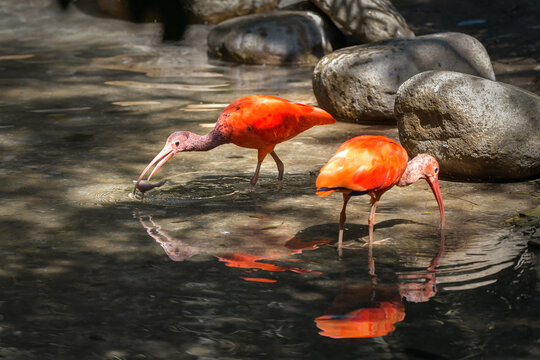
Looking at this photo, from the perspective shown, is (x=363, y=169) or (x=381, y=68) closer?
(x=363, y=169)

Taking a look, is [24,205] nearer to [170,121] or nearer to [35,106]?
[170,121]

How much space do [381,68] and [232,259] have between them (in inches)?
162

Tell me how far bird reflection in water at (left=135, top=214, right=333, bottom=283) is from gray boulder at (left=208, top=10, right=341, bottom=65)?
23.7ft

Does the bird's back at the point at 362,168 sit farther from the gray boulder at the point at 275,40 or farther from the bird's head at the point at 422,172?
the gray boulder at the point at 275,40

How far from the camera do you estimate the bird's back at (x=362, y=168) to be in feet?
15.6

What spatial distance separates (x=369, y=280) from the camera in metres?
4.56

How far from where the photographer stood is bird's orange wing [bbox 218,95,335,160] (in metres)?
6.21

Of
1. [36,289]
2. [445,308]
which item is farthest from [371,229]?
[36,289]

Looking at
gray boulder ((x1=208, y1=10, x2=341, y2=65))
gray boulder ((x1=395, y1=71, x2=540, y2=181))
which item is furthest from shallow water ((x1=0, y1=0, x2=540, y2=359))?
gray boulder ((x1=208, y1=10, x2=341, y2=65))

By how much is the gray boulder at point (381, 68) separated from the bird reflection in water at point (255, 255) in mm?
3478

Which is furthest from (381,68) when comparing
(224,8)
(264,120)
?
(224,8)

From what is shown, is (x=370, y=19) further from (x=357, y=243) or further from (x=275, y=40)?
(x=357, y=243)

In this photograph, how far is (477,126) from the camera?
250 inches

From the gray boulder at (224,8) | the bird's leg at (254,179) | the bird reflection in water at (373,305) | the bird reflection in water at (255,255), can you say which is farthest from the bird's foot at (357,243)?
the gray boulder at (224,8)
